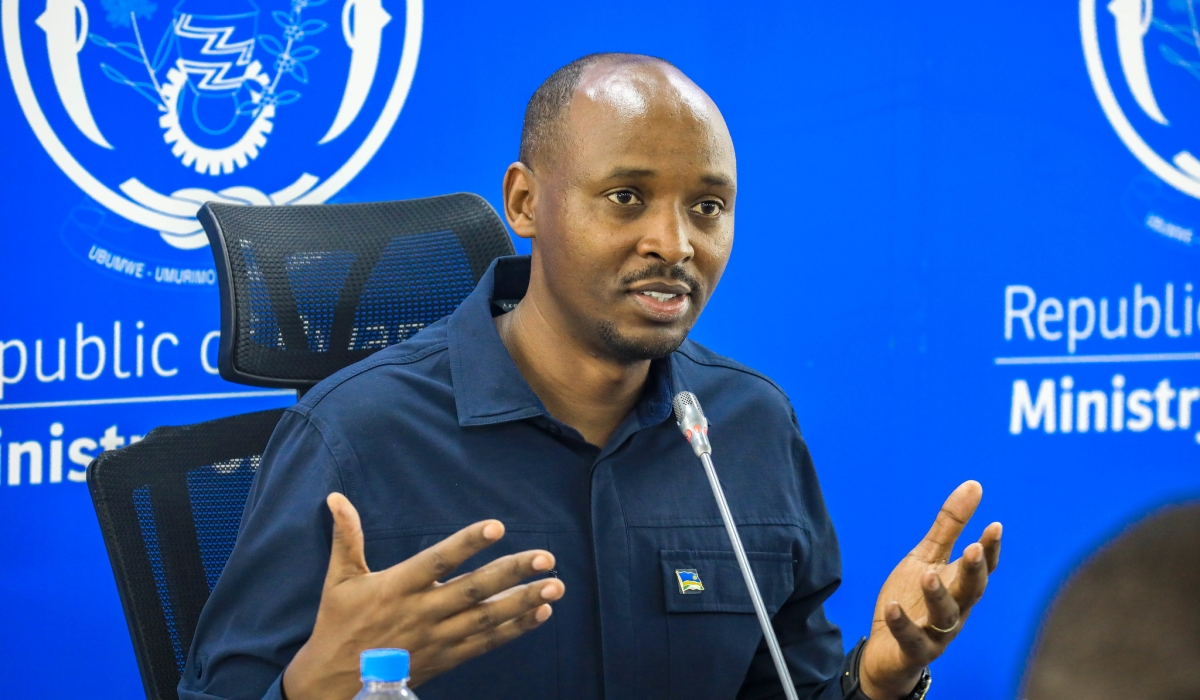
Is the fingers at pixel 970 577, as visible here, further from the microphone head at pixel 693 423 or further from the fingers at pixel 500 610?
the fingers at pixel 500 610

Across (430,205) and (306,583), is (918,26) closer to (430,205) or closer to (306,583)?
(430,205)

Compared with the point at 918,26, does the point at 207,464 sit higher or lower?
lower

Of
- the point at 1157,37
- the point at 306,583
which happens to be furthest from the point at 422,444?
the point at 1157,37

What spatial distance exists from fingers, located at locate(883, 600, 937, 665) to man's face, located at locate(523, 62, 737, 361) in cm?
44

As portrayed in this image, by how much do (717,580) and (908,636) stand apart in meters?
0.34

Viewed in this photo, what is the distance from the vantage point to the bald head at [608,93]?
1.39 m

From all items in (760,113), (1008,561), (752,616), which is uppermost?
(760,113)

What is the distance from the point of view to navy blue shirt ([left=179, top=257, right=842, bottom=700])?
1.23 m

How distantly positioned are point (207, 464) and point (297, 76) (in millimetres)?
880

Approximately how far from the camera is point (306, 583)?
1.21 meters

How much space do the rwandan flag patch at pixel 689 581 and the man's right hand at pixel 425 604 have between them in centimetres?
44

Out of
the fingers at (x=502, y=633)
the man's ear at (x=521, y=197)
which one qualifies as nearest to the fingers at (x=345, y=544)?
the fingers at (x=502, y=633)

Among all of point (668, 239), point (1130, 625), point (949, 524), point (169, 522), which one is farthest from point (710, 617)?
point (1130, 625)

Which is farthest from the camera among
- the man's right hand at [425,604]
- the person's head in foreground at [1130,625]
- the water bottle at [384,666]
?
the man's right hand at [425,604]
